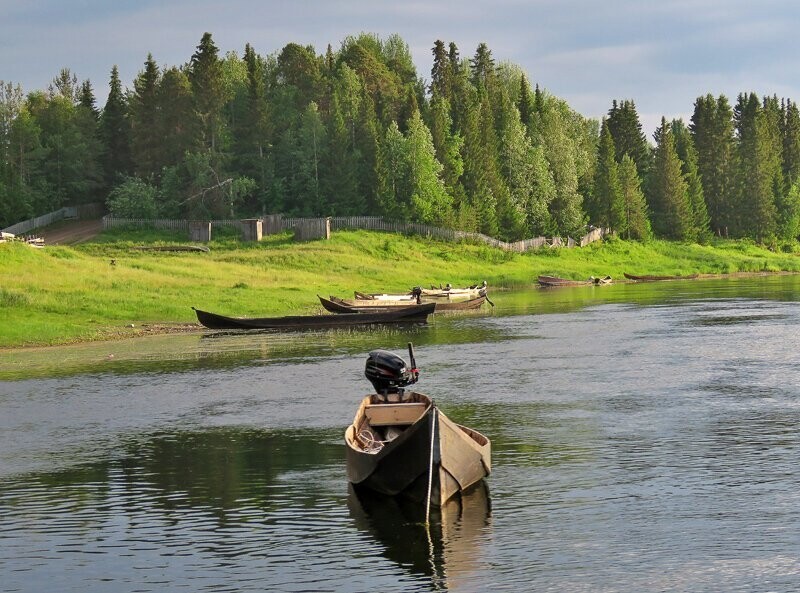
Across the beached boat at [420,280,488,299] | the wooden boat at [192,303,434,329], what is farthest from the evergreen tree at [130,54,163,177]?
the wooden boat at [192,303,434,329]

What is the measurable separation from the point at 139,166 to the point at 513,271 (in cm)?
4075

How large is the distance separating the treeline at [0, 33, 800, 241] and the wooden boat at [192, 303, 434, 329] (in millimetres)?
50165

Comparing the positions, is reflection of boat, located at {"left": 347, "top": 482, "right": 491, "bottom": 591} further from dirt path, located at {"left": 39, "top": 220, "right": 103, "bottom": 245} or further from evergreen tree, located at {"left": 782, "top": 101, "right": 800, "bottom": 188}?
evergreen tree, located at {"left": 782, "top": 101, "right": 800, "bottom": 188}

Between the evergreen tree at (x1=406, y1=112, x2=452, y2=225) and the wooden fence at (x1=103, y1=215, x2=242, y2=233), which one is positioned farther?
the evergreen tree at (x1=406, y1=112, x2=452, y2=225)

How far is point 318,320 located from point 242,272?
21.7 meters

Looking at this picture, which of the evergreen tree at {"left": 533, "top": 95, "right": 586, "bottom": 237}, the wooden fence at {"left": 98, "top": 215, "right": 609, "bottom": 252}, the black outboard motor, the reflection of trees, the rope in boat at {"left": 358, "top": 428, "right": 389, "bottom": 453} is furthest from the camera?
the evergreen tree at {"left": 533, "top": 95, "right": 586, "bottom": 237}

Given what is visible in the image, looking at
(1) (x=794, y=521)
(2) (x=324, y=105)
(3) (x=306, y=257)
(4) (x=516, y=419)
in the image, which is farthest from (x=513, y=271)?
(1) (x=794, y=521)

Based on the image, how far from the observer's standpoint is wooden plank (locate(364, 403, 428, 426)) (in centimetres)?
2731

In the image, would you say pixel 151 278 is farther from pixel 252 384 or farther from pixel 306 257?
pixel 252 384

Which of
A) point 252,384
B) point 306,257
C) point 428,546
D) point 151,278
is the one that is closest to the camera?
point 428,546

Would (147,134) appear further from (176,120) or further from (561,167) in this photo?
(561,167)

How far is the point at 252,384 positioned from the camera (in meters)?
42.9

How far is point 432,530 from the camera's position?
71.0 ft

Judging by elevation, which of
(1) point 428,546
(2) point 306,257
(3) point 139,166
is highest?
(3) point 139,166
